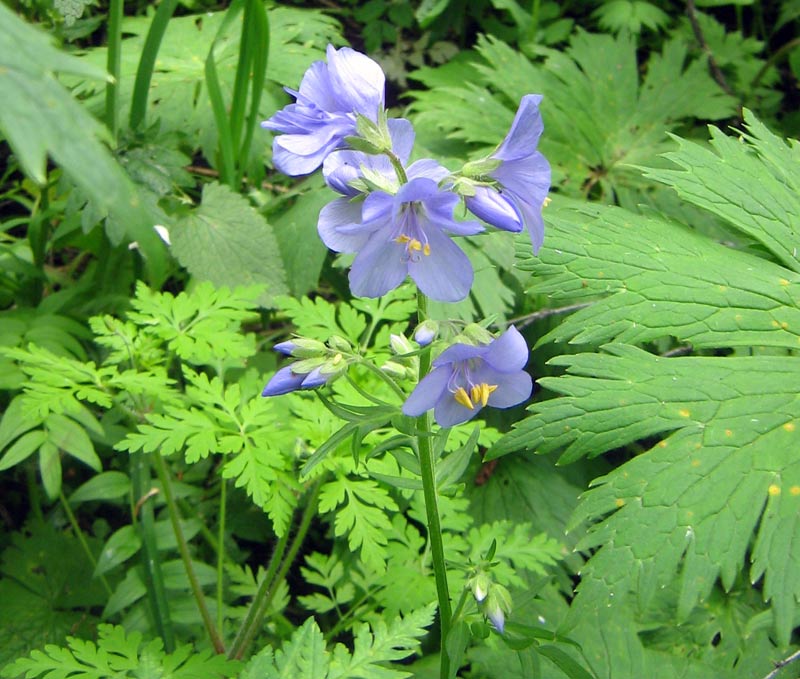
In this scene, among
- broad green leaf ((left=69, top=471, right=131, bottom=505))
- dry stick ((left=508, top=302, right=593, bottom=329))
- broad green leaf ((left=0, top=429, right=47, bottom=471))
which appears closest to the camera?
broad green leaf ((left=0, top=429, right=47, bottom=471))

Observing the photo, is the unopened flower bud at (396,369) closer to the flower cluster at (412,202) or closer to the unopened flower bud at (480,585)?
the flower cluster at (412,202)

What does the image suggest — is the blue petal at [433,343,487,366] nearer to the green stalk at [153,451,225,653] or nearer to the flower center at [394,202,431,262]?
the flower center at [394,202,431,262]

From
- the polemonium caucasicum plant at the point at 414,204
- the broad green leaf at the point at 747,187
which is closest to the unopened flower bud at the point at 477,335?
the polemonium caucasicum plant at the point at 414,204

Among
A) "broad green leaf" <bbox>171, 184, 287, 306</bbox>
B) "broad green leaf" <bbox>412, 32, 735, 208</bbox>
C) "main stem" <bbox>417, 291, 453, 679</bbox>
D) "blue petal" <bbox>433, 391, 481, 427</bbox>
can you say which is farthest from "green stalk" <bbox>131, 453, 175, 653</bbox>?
"broad green leaf" <bbox>412, 32, 735, 208</bbox>

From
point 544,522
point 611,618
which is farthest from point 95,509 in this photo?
point 611,618

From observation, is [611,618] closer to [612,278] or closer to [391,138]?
[612,278]

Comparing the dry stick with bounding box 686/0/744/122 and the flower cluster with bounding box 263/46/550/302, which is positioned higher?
the flower cluster with bounding box 263/46/550/302
